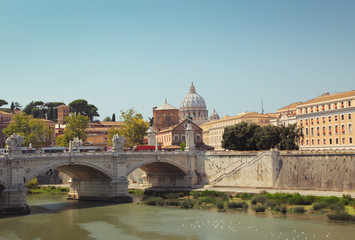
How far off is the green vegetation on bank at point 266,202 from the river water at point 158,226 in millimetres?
1751

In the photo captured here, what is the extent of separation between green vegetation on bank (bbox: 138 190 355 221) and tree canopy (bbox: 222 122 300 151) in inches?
507

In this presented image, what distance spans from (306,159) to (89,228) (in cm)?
2347

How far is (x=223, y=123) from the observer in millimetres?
117625

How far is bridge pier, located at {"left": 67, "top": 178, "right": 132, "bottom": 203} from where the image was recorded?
178 feet

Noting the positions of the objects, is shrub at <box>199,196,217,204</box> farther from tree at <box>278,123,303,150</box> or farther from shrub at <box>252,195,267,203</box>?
tree at <box>278,123,303,150</box>

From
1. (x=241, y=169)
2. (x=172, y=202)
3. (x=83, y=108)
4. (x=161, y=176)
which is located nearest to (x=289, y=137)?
(x=241, y=169)

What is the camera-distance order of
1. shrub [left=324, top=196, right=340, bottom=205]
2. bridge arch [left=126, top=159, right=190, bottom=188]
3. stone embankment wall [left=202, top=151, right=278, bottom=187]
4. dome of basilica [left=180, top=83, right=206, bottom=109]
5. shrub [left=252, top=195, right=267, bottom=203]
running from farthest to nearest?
dome of basilica [left=180, top=83, right=206, bottom=109]
bridge arch [left=126, top=159, right=190, bottom=188]
stone embankment wall [left=202, top=151, right=278, bottom=187]
shrub [left=252, top=195, right=267, bottom=203]
shrub [left=324, top=196, right=340, bottom=205]

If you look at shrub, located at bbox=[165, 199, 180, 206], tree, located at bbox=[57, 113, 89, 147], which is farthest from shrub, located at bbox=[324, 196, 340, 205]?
tree, located at bbox=[57, 113, 89, 147]

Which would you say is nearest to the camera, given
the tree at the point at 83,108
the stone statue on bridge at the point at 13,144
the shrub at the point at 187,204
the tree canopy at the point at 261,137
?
the stone statue on bridge at the point at 13,144

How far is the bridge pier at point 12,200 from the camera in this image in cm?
4469

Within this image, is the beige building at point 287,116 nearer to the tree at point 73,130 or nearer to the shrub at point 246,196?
the shrub at point 246,196

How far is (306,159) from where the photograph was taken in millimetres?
53469

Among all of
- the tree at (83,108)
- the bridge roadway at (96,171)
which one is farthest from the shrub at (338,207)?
the tree at (83,108)

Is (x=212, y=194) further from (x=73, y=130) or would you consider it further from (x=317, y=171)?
(x=73, y=130)
